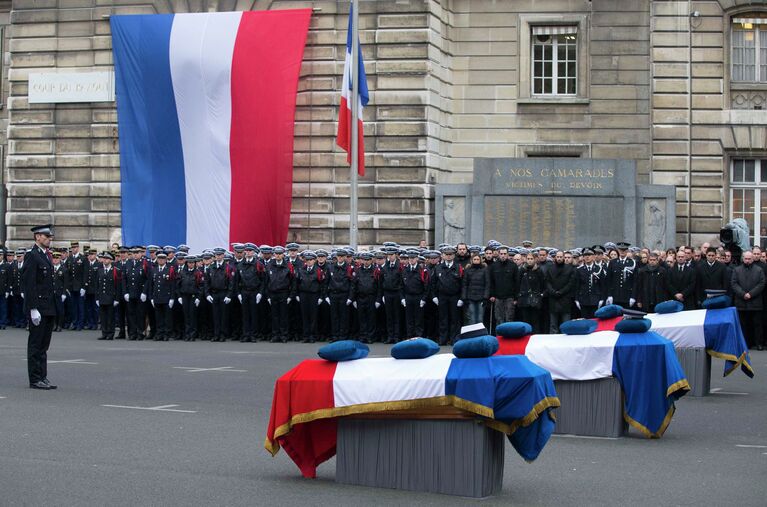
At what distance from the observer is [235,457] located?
10211mm

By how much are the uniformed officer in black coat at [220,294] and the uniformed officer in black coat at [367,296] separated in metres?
2.50

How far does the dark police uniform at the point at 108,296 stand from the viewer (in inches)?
979

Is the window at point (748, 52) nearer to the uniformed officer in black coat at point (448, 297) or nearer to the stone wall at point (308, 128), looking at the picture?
the stone wall at point (308, 128)

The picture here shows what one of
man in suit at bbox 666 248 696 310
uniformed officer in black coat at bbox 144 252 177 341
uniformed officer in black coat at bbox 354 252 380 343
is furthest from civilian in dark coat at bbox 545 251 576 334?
uniformed officer in black coat at bbox 144 252 177 341

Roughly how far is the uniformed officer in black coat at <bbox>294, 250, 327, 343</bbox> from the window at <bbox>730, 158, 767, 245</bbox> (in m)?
12.0

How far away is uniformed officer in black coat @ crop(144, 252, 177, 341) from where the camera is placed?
2464 centimetres

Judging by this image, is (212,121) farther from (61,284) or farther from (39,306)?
(39,306)

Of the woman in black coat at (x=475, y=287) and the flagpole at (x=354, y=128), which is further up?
the flagpole at (x=354, y=128)

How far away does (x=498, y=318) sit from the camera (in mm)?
22750

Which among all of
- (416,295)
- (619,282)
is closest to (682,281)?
(619,282)

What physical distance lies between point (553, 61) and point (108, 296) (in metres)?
13.2

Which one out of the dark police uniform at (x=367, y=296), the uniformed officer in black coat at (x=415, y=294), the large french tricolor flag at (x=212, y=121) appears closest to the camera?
the uniformed officer in black coat at (x=415, y=294)

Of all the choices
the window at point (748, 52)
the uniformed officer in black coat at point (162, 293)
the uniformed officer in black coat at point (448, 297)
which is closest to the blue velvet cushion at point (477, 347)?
the uniformed officer in black coat at point (448, 297)

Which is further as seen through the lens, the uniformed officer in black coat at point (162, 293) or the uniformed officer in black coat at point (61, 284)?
the uniformed officer in black coat at point (61, 284)
